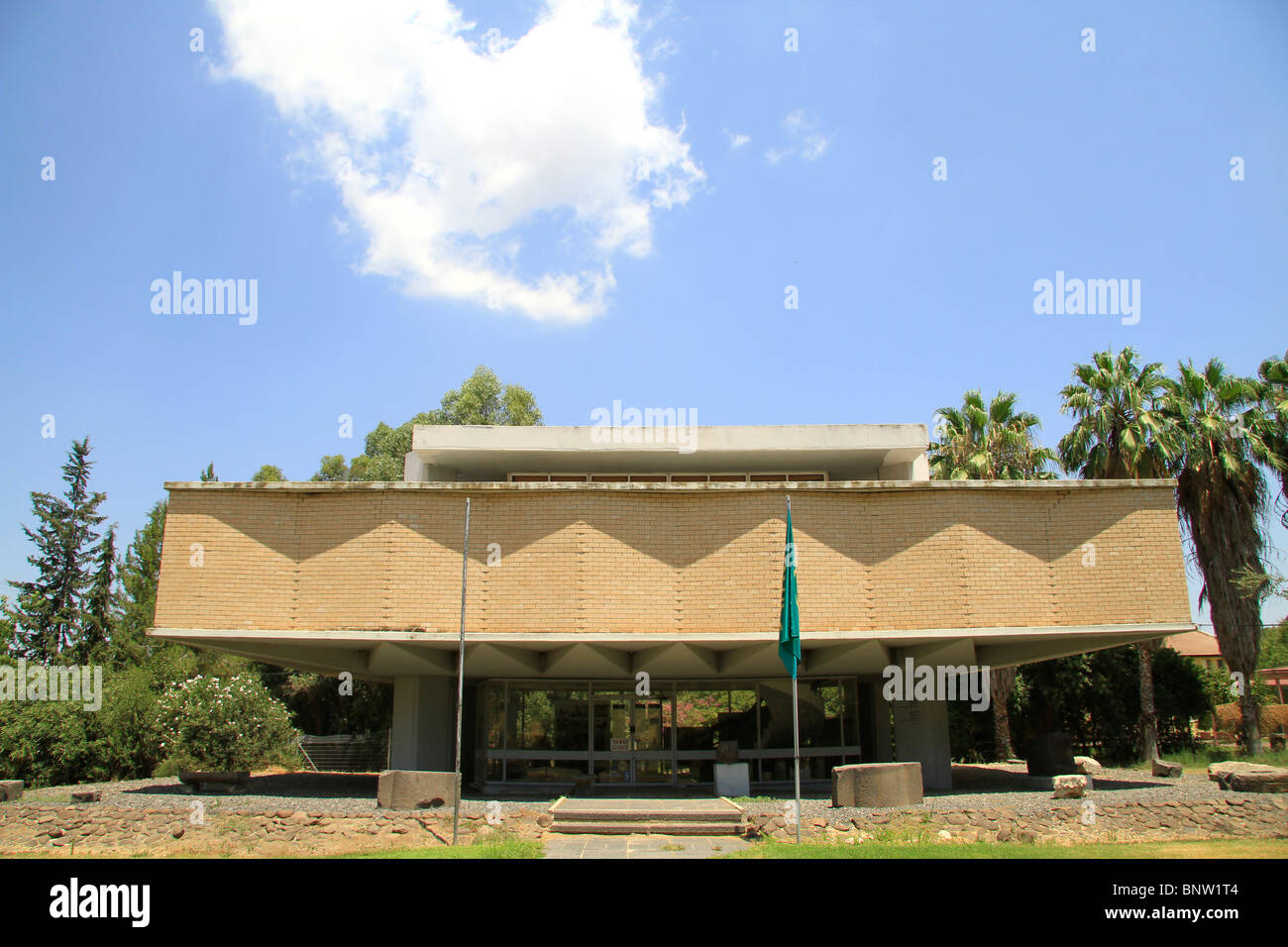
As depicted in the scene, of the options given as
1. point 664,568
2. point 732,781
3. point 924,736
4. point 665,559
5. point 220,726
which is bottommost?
point 732,781

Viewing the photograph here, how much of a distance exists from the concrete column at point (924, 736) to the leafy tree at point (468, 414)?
94.1 ft

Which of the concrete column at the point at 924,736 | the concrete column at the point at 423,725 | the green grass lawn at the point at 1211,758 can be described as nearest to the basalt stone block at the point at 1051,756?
the concrete column at the point at 924,736

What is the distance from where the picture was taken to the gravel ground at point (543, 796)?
1681 cm

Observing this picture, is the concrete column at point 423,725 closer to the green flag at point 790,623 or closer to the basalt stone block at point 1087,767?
the green flag at point 790,623

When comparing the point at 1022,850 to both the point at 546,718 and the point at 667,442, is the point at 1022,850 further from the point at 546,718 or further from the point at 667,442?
the point at 546,718

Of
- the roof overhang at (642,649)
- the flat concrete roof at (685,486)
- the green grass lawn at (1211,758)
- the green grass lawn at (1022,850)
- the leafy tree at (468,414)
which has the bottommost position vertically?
the green grass lawn at (1211,758)

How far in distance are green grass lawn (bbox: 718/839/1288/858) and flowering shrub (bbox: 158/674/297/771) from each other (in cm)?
2001

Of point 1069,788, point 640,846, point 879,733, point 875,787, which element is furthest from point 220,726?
point 1069,788

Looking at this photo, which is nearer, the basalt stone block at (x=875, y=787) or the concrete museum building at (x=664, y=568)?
the basalt stone block at (x=875, y=787)

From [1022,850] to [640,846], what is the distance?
5.53m

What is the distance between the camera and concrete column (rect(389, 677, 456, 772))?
68.1ft

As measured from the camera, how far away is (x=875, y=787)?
54.6 feet
